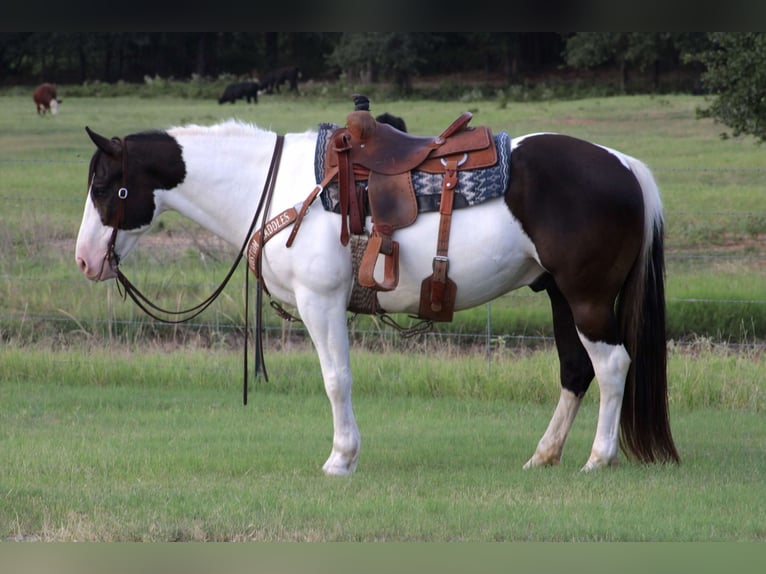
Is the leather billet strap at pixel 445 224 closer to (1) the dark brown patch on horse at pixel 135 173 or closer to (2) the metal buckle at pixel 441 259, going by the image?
(2) the metal buckle at pixel 441 259

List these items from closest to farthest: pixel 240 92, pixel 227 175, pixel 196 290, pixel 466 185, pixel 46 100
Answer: pixel 466 185, pixel 227 175, pixel 196 290, pixel 46 100, pixel 240 92

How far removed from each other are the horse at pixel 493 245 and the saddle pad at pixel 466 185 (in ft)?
0.15

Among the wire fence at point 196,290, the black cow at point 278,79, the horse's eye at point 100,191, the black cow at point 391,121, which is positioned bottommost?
the wire fence at point 196,290

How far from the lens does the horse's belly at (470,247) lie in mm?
6336

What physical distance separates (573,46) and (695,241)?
23.3m

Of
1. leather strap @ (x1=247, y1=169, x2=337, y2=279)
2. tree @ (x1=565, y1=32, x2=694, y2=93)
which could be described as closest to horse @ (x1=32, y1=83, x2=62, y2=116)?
tree @ (x1=565, y1=32, x2=694, y2=93)

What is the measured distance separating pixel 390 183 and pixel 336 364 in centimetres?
104

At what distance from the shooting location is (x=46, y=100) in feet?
103

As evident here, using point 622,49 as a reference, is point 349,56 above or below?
below

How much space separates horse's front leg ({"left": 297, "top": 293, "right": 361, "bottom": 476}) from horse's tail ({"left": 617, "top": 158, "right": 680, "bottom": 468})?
1.56 m

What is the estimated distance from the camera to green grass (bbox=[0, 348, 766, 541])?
5.39m

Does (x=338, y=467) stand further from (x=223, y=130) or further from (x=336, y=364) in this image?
(x=223, y=130)

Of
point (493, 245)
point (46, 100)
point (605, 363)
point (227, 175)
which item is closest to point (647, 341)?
point (605, 363)

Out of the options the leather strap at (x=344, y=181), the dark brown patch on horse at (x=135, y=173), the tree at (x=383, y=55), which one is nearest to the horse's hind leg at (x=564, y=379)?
the leather strap at (x=344, y=181)
